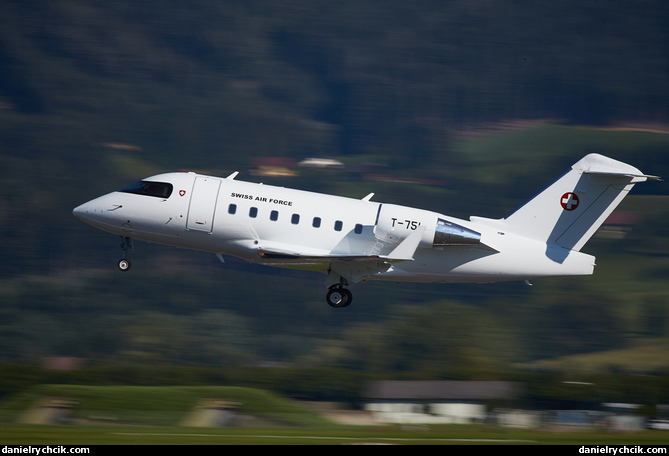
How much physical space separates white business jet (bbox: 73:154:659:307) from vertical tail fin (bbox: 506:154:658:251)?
3 centimetres

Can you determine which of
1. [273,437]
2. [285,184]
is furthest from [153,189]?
[285,184]

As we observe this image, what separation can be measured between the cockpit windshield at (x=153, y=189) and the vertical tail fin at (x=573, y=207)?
38.5ft

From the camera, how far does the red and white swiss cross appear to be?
1069 inches

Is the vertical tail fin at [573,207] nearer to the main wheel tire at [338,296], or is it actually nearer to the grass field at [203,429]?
the main wheel tire at [338,296]

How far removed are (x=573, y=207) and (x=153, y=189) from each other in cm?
1439

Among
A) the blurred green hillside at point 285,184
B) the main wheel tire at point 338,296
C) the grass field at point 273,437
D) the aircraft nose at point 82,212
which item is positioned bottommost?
the grass field at point 273,437

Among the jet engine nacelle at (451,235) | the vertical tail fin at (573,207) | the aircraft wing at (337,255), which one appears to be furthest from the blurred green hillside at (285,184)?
the aircraft wing at (337,255)

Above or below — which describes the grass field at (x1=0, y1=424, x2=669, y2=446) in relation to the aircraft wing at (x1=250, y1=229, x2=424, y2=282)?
below

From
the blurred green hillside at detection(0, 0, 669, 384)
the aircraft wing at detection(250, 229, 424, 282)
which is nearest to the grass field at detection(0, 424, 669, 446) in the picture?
the aircraft wing at detection(250, 229, 424, 282)

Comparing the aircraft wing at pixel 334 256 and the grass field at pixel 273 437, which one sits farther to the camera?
the aircraft wing at pixel 334 256

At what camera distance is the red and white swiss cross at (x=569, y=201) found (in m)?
27.1

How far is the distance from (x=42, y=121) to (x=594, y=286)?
122917mm

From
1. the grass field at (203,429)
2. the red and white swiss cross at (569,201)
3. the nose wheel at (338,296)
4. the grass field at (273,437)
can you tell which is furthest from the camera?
the red and white swiss cross at (569,201)

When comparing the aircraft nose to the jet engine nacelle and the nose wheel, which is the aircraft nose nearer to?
the nose wheel
